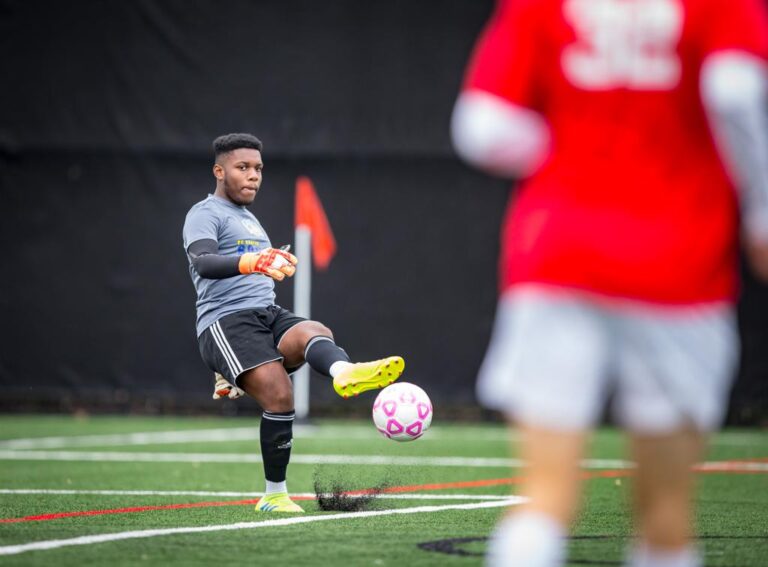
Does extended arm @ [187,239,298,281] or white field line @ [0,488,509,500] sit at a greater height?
extended arm @ [187,239,298,281]

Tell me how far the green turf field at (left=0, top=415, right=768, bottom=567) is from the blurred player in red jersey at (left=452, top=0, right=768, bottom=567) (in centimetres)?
166

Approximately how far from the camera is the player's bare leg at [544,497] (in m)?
2.72

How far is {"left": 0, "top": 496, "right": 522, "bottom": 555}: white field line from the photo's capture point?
15.3 feet

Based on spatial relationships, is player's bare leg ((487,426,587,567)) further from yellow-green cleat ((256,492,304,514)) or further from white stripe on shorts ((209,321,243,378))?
white stripe on shorts ((209,321,243,378))

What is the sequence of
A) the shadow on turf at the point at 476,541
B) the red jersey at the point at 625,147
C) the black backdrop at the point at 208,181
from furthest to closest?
1. the black backdrop at the point at 208,181
2. the shadow on turf at the point at 476,541
3. the red jersey at the point at 625,147

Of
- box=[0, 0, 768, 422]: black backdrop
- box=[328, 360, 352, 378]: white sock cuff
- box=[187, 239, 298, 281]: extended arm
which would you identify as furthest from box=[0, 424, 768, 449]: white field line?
box=[328, 360, 352, 378]: white sock cuff

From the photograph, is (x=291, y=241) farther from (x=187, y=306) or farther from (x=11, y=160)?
(x=11, y=160)

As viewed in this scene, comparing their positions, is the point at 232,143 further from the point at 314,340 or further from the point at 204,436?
the point at 204,436

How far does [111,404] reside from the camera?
13859 mm

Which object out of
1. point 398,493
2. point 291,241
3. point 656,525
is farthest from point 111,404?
point 656,525

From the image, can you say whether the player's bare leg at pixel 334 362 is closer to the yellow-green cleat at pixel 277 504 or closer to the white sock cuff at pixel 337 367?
the white sock cuff at pixel 337 367

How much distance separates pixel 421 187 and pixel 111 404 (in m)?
3.93

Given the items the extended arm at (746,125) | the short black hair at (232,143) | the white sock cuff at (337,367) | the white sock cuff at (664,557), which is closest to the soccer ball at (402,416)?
the white sock cuff at (337,367)

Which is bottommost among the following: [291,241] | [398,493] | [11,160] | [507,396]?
[398,493]
